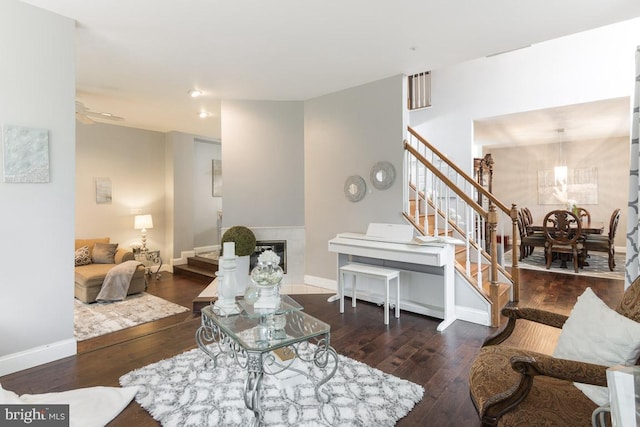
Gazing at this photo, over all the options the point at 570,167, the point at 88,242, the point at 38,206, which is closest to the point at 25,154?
the point at 38,206

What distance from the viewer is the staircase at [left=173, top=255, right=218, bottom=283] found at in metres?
5.63

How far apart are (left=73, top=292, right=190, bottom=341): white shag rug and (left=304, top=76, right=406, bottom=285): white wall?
6.92 feet

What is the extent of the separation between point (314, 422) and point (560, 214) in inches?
231

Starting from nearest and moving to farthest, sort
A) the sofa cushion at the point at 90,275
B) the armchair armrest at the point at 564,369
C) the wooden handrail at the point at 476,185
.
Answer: the armchair armrest at the point at 564,369, the wooden handrail at the point at 476,185, the sofa cushion at the point at 90,275

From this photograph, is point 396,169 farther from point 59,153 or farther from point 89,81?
point 89,81

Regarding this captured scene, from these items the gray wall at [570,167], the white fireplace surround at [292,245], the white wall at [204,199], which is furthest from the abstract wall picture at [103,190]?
the gray wall at [570,167]

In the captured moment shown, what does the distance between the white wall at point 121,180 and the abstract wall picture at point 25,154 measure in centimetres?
351

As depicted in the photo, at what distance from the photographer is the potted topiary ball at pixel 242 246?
14.9ft

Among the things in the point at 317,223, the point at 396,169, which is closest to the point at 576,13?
the point at 396,169

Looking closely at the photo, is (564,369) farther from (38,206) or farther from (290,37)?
(38,206)

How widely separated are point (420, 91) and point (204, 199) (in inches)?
199

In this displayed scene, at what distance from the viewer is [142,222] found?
5902mm

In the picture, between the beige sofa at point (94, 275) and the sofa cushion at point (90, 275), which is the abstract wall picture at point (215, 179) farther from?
the sofa cushion at point (90, 275)

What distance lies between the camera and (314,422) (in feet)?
6.08
